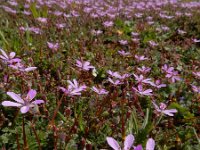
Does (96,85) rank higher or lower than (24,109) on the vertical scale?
lower

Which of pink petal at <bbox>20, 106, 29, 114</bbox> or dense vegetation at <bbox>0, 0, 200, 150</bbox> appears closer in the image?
pink petal at <bbox>20, 106, 29, 114</bbox>

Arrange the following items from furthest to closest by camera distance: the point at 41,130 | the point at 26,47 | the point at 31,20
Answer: the point at 31,20, the point at 26,47, the point at 41,130

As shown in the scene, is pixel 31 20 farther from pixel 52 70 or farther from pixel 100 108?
pixel 100 108

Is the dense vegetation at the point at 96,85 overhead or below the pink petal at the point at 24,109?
below

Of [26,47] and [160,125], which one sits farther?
[26,47]

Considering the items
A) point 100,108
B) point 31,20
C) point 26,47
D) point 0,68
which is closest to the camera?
point 100,108

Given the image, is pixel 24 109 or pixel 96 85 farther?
pixel 96 85

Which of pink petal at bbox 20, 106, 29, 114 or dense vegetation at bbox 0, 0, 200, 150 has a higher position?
pink petal at bbox 20, 106, 29, 114

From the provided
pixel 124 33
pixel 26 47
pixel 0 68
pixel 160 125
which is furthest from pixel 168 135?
pixel 124 33

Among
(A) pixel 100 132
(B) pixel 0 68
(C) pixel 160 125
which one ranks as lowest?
(C) pixel 160 125

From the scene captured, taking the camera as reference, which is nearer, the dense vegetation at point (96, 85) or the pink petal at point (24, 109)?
the pink petal at point (24, 109)

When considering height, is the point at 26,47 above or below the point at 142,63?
above
